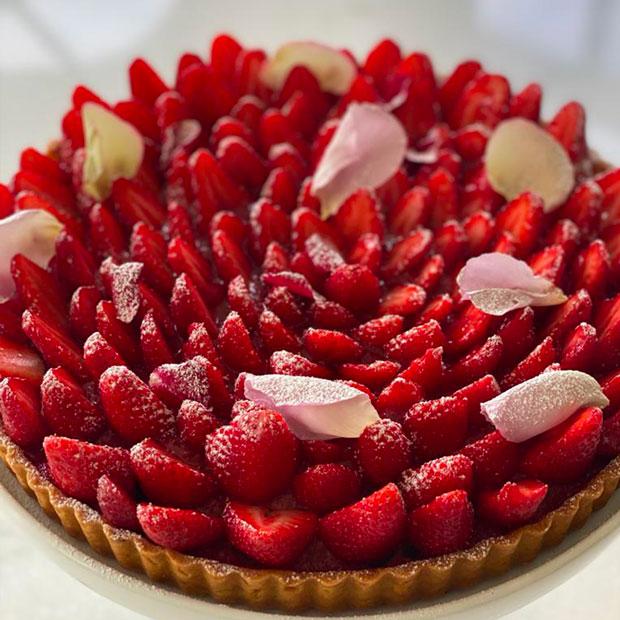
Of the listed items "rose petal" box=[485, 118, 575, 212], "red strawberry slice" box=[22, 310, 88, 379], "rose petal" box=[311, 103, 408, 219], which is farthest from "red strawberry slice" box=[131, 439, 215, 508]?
"rose petal" box=[485, 118, 575, 212]

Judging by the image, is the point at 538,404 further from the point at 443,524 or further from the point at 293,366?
the point at 293,366

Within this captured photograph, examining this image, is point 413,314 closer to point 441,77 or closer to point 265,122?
point 265,122

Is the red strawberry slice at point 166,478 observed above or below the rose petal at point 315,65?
below

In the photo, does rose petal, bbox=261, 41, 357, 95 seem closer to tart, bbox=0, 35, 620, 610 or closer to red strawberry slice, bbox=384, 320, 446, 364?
tart, bbox=0, 35, 620, 610

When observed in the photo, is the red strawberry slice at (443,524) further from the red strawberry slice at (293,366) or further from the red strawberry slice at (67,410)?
the red strawberry slice at (67,410)

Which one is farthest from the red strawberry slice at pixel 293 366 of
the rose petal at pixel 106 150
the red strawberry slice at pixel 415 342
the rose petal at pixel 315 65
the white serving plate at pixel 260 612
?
the rose petal at pixel 315 65

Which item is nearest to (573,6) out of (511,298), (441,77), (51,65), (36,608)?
(441,77)

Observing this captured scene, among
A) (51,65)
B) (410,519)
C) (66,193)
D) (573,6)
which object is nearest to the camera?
(410,519)
